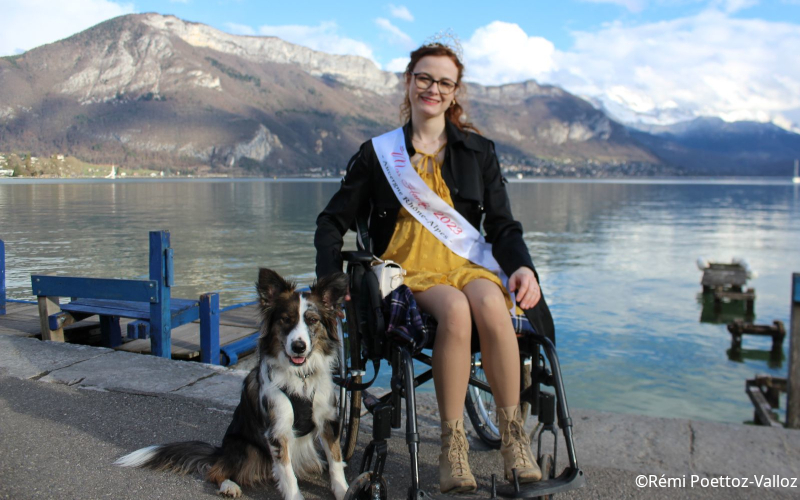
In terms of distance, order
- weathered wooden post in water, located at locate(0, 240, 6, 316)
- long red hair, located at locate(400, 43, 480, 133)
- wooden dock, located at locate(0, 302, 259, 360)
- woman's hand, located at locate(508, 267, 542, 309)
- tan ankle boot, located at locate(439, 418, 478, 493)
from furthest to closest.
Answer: weathered wooden post in water, located at locate(0, 240, 6, 316), wooden dock, located at locate(0, 302, 259, 360), long red hair, located at locate(400, 43, 480, 133), woman's hand, located at locate(508, 267, 542, 309), tan ankle boot, located at locate(439, 418, 478, 493)

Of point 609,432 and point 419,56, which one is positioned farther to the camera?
point 609,432

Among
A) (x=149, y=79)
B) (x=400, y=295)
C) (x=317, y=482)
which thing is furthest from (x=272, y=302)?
(x=149, y=79)

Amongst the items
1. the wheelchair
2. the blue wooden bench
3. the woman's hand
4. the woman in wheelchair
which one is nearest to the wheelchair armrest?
the wheelchair

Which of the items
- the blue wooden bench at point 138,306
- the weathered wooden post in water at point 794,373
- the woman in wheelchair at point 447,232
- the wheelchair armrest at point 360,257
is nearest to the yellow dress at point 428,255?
the woman in wheelchair at point 447,232

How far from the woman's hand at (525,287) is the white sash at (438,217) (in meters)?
0.19

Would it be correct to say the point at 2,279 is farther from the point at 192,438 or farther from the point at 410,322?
the point at 410,322

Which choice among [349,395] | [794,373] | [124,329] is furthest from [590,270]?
[349,395]

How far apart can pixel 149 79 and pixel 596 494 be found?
21306cm

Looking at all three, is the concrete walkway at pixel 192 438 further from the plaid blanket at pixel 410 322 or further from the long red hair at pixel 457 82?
the long red hair at pixel 457 82

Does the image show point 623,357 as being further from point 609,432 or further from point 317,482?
point 317,482

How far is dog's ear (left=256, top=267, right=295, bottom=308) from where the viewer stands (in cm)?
282

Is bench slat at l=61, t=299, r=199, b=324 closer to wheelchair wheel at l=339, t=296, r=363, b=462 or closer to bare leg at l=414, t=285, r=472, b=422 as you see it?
wheelchair wheel at l=339, t=296, r=363, b=462

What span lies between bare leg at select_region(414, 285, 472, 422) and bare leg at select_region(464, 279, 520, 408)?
2.6 inches

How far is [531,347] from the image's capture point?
2.98 metres
